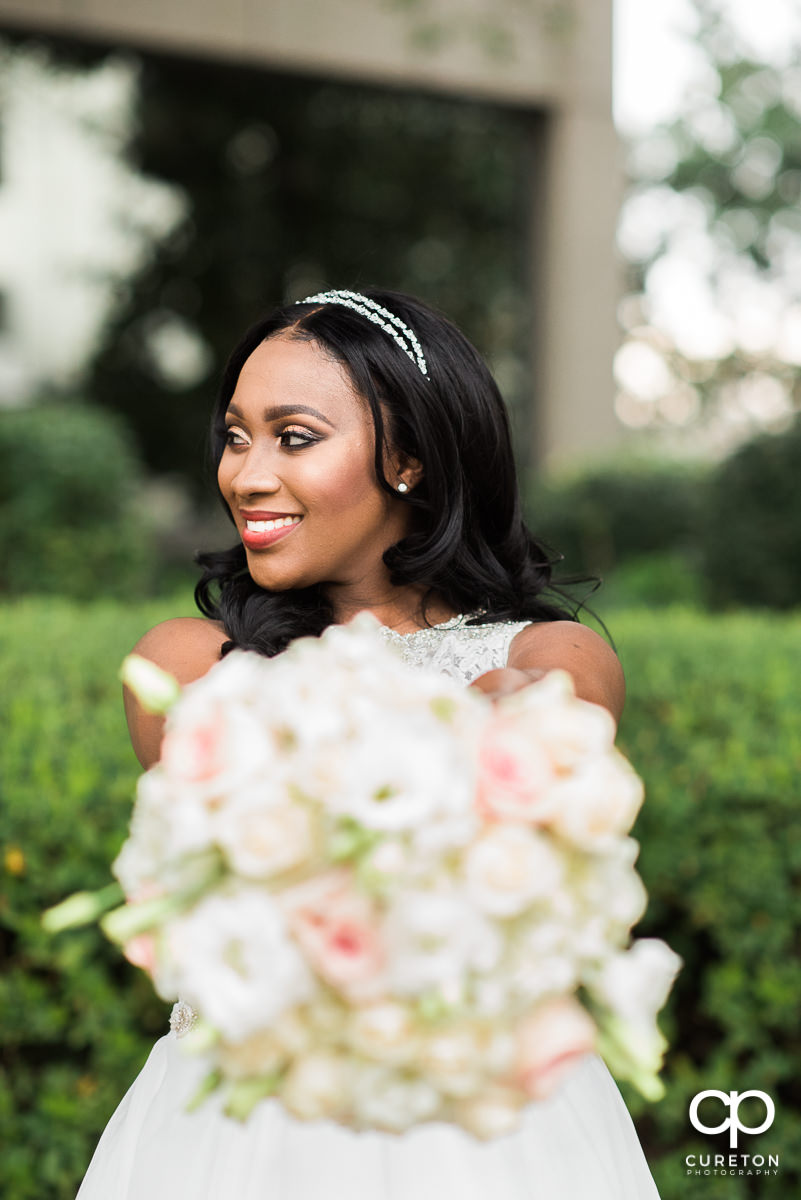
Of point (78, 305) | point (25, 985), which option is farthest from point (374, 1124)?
point (78, 305)

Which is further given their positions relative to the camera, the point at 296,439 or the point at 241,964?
the point at 296,439

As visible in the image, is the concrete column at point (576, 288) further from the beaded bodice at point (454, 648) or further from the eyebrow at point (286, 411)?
the eyebrow at point (286, 411)

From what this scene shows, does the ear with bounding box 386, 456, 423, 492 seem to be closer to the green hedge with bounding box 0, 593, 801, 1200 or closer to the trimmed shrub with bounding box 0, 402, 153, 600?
the green hedge with bounding box 0, 593, 801, 1200

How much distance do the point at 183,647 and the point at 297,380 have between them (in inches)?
18.8

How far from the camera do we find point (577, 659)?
1.86m

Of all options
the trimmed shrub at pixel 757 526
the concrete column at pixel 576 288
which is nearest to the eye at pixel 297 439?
the trimmed shrub at pixel 757 526

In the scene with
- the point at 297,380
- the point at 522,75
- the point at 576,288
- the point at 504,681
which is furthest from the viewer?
the point at 576,288

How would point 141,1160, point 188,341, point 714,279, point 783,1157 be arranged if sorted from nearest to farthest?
1. point 141,1160
2. point 783,1157
3. point 188,341
4. point 714,279

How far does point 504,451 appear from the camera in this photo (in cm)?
224

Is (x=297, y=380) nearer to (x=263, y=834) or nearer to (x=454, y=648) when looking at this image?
(x=454, y=648)

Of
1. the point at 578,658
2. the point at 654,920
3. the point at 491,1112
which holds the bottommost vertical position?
the point at 654,920

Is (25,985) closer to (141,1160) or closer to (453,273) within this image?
(141,1160)

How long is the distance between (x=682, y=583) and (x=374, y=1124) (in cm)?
849

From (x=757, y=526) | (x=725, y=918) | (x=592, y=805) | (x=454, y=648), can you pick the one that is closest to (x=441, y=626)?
(x=454, y=648)
